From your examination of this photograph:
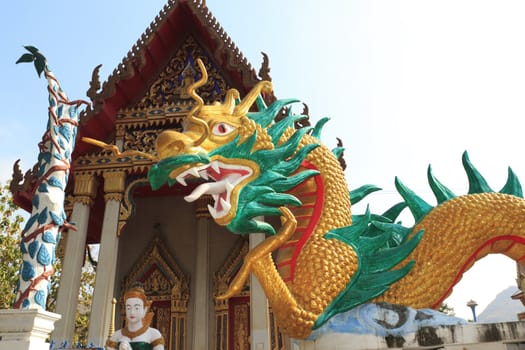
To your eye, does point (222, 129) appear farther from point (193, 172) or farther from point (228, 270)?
point (228, 270)

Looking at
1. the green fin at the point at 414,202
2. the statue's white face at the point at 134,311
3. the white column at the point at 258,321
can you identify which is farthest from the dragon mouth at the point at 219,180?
the white column at the point at 258,321

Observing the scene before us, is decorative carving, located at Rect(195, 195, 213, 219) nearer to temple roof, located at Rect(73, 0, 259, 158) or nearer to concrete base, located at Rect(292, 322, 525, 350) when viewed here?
temple roof, located at Rect(73, 0, 259, 158)

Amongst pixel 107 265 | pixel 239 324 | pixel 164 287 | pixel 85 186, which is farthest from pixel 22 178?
pixel 239 324

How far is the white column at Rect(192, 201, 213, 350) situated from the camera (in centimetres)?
814

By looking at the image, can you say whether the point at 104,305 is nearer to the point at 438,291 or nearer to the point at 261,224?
the point at 261,224

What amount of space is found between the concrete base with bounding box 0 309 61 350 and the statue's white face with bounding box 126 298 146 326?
887mm

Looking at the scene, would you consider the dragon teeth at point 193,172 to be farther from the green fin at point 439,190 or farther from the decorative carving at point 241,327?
the decorative carving at point 241,327

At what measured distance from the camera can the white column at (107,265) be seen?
652 cm

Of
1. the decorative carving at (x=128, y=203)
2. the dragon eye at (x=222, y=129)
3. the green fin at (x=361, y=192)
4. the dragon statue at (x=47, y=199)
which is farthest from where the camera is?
the decorative carving at (x=128, y=203)

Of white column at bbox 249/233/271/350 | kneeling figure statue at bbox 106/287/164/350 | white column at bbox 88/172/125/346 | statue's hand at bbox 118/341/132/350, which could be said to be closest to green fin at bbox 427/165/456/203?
kneeling figure statue at bbox 106/287/164/350

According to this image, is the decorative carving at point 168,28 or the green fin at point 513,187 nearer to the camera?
the green fin at point 513,187

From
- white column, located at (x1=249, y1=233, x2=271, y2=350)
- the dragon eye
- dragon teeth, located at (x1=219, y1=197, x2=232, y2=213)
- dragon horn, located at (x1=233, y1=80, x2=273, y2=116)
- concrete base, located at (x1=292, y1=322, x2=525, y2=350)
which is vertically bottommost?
concrete base, located at (x1=292, y1=322, x2=525, y2=350)

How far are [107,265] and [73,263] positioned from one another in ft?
1.68

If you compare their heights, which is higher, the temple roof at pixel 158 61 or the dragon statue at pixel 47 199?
the temple roof at pixel 158 61
